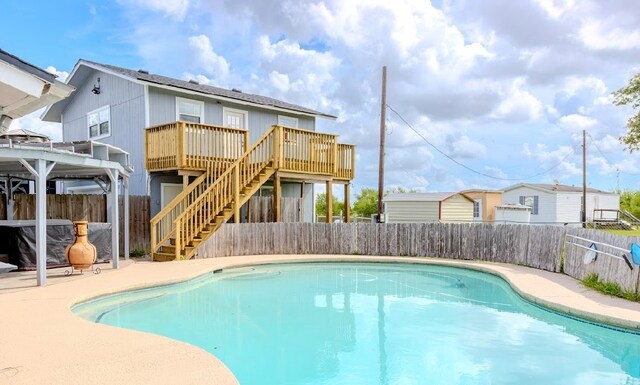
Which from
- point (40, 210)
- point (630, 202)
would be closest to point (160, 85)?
point (40, 210)

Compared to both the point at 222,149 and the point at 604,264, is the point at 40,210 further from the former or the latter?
the point at 604,264

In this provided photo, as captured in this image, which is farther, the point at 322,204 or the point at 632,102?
the point at 322,204

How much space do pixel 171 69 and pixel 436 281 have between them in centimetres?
1331

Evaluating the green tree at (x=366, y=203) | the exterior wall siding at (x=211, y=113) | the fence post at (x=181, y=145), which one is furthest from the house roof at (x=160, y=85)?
the green tree at (x=366, y=203)

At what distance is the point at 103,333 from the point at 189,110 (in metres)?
11.3

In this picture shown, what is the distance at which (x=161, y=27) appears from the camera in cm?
1201

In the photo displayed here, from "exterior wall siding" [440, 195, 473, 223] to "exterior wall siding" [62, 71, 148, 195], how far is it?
55.5ft

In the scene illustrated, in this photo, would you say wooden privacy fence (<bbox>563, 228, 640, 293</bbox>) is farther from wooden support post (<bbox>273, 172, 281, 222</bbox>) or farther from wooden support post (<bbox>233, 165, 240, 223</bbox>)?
wooden support post (<bbox>233, 165, 240, 223</bbox>)

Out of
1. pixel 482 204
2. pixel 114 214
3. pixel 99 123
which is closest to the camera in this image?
pixel 114 214

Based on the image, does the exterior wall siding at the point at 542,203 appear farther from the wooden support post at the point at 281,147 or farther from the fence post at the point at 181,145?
the fence post at the point at 181,145

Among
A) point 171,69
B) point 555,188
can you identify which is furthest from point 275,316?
point 555,188

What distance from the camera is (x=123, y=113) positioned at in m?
16.0

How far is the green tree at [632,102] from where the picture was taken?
786 inches

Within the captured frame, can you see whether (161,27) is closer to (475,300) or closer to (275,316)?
(275,316)
